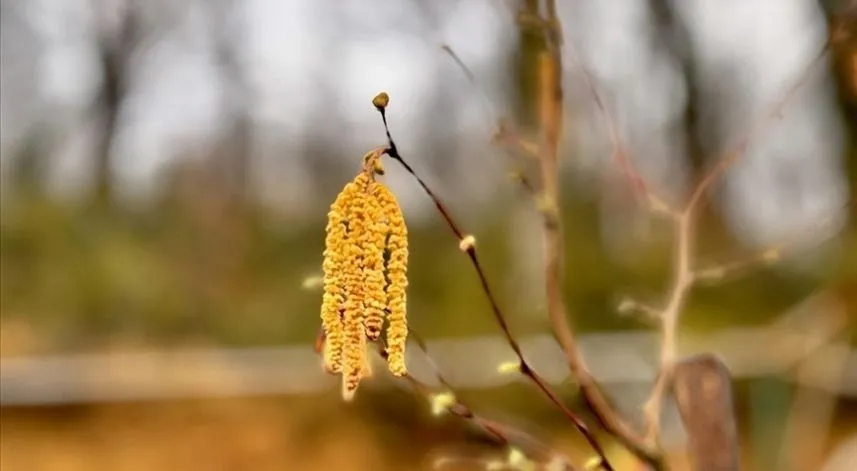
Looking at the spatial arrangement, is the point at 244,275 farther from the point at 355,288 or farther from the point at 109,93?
the point at 355,288

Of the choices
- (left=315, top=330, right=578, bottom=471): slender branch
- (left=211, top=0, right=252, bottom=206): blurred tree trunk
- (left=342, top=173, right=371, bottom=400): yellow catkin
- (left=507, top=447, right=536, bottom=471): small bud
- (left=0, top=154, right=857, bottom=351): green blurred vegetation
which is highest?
(left=211, top=0, right=252, bottom=206): blurred tree trunk

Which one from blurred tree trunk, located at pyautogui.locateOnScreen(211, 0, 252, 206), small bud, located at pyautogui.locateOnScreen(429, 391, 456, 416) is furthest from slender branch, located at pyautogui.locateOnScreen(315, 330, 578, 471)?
blurred tree trunk, located at pyautogui.locateOnScreen(211, 0, 252, 206)

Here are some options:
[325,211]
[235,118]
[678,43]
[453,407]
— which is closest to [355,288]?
[453,407]

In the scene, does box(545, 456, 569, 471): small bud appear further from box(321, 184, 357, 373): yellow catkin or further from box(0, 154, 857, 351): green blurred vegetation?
box(0, 154, 857, 351): green blurred vegetation

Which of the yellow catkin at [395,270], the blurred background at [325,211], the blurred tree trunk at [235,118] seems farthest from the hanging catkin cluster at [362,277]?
the blurred tree trunk at [235,118]

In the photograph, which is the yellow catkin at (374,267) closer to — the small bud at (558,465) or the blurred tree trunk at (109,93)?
the small bud at (558,465)

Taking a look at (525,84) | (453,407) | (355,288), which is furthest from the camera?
(525,84)

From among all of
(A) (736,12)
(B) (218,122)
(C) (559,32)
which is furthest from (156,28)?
(C) (559,32)
